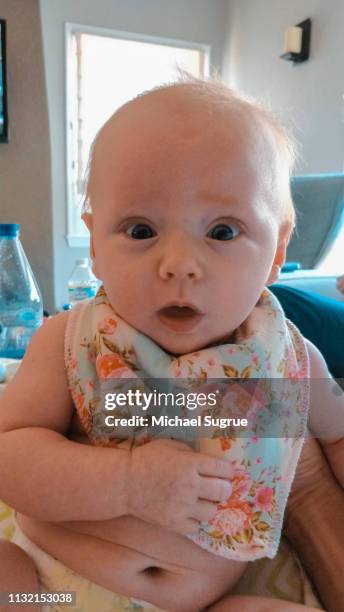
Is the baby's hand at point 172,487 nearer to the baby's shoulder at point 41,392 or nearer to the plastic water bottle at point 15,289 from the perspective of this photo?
the baby's shoulder at point 41,392

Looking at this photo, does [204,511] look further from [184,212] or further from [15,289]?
[15,289]

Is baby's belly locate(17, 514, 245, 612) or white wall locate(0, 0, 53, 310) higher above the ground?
white wall locate(0, 0, 53, 310)

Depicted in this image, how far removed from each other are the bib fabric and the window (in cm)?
295

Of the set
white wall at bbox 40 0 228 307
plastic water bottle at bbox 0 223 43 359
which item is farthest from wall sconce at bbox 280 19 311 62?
plastic water bottle at bbox 0 223 43 359

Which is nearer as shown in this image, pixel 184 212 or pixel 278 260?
pixel 184 212

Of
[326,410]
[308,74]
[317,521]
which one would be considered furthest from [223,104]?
[308,74]

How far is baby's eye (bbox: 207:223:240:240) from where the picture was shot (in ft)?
1.38

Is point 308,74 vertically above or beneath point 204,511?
above

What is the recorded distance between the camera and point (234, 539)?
1.38 feet

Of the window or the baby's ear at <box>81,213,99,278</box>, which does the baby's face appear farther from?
the window

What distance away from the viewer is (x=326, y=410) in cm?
52

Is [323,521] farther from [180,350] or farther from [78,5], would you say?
[78,5]

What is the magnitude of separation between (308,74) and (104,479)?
8.62 feet

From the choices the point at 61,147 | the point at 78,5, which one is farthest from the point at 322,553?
the point at 78,5
